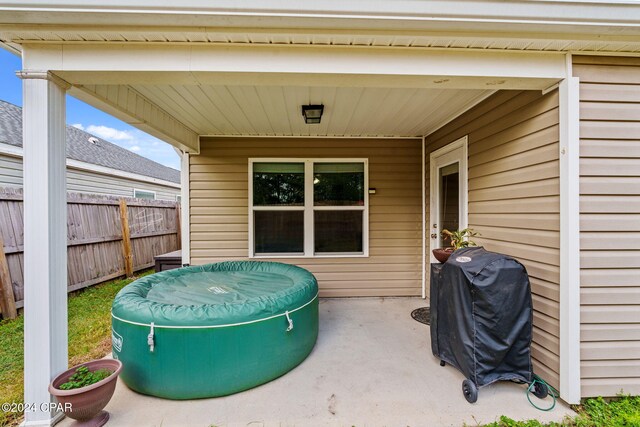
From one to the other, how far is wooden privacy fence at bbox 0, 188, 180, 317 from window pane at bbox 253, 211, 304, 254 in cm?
308

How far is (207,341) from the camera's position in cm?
204

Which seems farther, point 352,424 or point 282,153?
point 282,153

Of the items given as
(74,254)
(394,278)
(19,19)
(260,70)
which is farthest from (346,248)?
(74,254)

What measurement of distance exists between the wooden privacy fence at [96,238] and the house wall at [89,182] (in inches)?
67.4

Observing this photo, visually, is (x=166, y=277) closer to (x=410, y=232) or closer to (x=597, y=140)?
(x=410, y=232)

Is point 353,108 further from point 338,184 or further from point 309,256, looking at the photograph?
point 309,256

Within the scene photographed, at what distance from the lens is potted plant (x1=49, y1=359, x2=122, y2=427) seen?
1.69 meters

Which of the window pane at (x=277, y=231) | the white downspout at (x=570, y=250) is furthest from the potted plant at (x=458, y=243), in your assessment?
the window pane at (x=277, y=231)

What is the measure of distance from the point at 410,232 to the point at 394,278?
78 cm

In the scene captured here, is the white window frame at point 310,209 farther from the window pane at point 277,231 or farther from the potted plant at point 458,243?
the potted plant at point 458,243

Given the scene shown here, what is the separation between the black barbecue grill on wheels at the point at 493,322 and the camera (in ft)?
6.52

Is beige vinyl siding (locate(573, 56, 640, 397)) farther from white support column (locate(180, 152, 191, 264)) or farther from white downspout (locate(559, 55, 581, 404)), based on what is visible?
white support column (locate(180, 152, 191, 264))

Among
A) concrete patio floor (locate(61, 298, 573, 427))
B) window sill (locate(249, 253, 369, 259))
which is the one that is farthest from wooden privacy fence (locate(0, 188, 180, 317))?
window sill (locate(249, 253, 369, 259))

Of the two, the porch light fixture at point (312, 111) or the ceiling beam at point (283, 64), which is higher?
the porch light fixture at point (312, 111)
